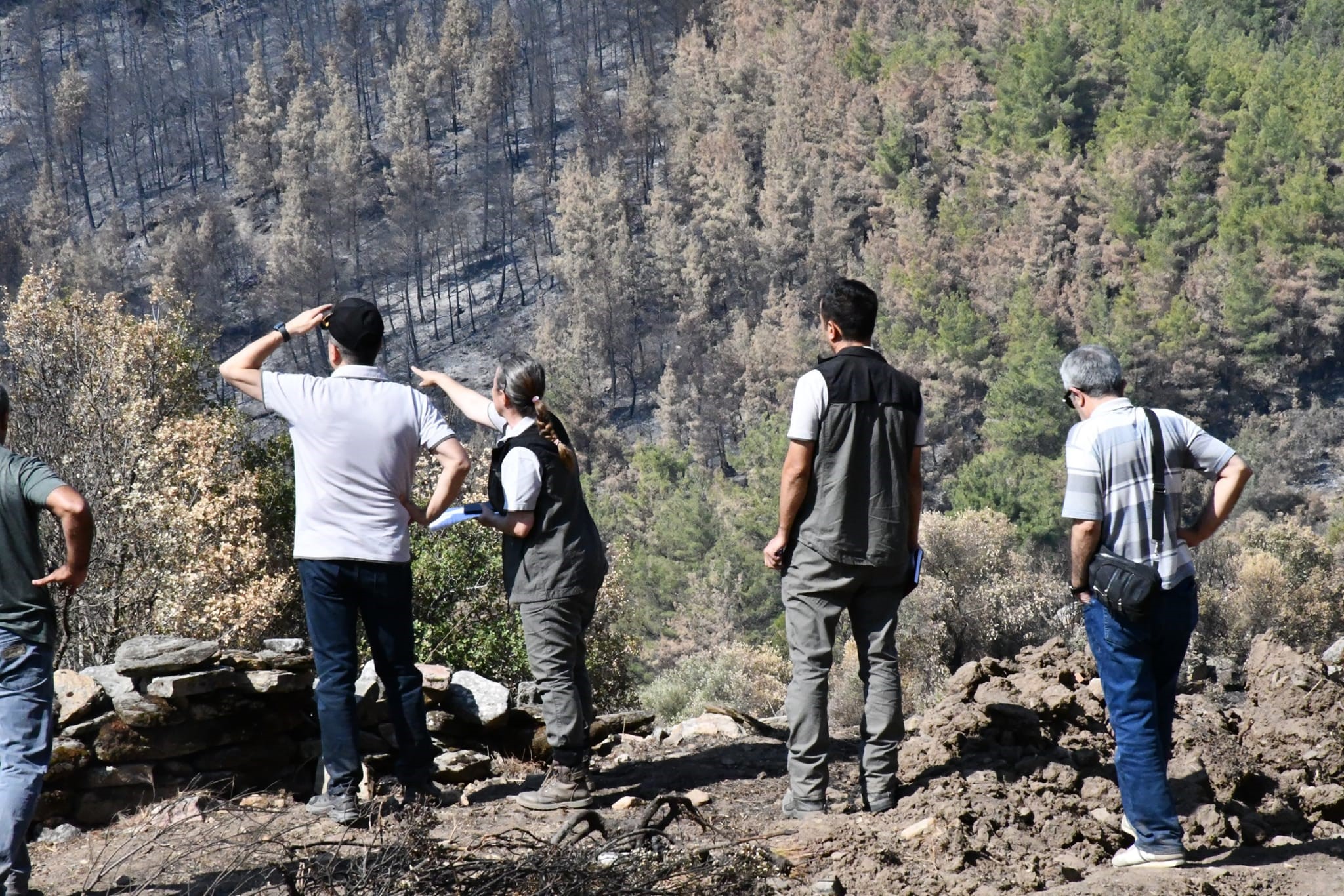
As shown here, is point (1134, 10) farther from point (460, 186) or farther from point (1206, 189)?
point (460, 186)

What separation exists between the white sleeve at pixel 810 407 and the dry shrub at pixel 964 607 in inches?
640

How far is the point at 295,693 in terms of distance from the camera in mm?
5270

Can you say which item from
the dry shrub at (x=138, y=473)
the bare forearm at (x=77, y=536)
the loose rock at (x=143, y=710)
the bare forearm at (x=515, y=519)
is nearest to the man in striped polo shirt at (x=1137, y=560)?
the bare forearm at (x=515, y=519)

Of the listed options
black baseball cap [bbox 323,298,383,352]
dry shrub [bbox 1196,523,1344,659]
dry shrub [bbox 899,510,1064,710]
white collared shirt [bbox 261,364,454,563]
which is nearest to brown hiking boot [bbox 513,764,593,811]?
white collared shirt [bbox 261,364,454,563]

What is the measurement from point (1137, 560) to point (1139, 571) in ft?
0.18

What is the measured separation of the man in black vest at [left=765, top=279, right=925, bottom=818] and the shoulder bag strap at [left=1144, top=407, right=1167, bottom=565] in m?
0.74

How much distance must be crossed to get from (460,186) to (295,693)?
96.2 m

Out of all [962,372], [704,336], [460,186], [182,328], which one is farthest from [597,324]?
[182,328]

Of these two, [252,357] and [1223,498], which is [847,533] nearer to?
[1223,498]

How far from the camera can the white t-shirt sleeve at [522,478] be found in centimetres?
433

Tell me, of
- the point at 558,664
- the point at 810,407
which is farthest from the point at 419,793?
the point at 810,407

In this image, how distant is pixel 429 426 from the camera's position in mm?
4238

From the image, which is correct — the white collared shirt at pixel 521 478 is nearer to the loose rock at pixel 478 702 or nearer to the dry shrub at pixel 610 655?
the loose rock at pixel 478 702

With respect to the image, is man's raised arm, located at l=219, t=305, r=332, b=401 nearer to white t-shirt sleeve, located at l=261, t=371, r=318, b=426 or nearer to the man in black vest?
white t-shirt sleeve, located at l=261, t=371, r=318, b=426
